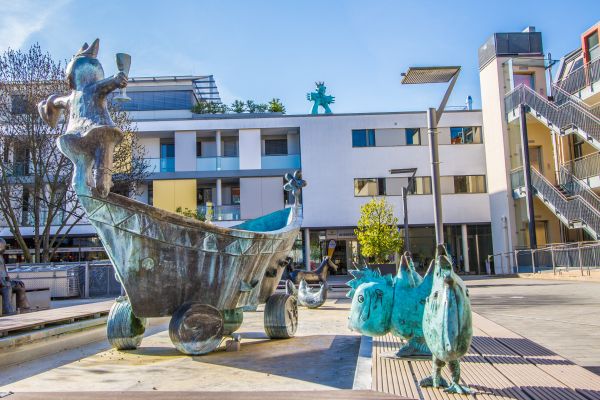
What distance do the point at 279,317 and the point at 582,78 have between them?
82.6 ft

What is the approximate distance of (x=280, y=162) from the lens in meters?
37.0

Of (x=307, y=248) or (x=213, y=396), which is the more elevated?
(x=307, y=248)

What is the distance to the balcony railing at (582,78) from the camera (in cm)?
2576

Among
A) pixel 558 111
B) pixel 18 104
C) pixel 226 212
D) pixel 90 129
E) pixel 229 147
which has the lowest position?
pixel 90 129

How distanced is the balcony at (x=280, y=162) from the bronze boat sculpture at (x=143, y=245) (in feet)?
97.6

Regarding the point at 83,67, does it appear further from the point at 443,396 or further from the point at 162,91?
the point at 162,91

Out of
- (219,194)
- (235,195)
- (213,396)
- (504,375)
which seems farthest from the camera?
(235,195)

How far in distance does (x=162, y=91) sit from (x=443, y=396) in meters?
41.5

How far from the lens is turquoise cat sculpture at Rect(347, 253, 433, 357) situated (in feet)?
16.3

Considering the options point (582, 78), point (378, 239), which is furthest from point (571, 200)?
point (378, 239)

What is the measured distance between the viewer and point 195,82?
45312 millimetres

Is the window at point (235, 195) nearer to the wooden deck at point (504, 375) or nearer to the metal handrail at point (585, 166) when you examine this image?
the metal handrail at point (585, 166)

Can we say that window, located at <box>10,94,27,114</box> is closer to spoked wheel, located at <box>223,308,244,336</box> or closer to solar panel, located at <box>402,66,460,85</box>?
spoked wheel, located at <box>223,308,244,336</box>

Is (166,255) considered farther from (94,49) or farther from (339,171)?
(339,171)
